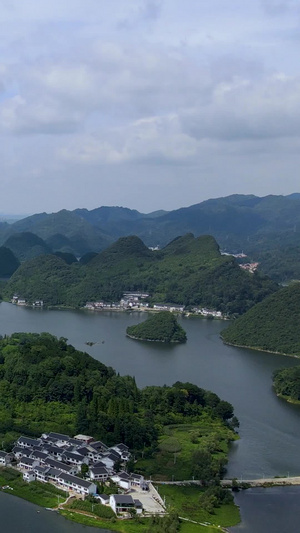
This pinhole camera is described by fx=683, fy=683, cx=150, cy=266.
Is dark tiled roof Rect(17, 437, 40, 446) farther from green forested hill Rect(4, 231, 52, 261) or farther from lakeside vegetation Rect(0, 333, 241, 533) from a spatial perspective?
green forested hill Rect(4, 231, 52, 261)

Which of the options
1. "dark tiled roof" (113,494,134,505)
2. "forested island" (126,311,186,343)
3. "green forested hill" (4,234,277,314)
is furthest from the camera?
"green forested hill" (4,234,277,314)

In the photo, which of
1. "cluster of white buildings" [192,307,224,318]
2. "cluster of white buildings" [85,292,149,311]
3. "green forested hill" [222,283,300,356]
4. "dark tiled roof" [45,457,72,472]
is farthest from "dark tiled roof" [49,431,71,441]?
"cluster of white buildings" [85,292,149,311]

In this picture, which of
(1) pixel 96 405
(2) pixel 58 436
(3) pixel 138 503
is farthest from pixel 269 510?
Result: (1) pixel 96 405

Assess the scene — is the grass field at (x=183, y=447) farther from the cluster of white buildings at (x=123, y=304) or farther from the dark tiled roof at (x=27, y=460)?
the cluster of white buildings at (x=123, y=304)

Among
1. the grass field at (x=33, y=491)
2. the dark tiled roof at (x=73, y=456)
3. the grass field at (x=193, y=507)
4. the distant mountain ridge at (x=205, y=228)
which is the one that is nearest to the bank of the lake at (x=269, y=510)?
the grass field at (x=193, y=507)

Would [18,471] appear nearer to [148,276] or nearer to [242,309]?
[242,309]

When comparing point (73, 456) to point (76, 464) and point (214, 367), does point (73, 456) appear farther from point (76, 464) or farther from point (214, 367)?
point (214, 367)
